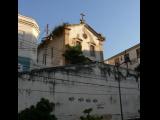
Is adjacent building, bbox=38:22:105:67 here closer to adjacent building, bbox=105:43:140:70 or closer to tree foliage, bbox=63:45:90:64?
tree foliage, bbox=63:45:90:64

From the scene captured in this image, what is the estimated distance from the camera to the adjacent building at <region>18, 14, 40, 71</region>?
87.2 feet

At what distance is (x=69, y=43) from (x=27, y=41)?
23.4ft

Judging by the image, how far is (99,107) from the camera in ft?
75.8

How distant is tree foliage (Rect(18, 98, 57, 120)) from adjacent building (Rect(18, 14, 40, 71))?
7871 millimetres

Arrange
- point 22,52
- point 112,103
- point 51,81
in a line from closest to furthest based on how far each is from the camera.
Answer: point 51,81
point 112,103
point 22,52

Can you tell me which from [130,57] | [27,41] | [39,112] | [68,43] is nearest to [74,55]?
[68,43]

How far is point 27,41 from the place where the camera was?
90.5 feet

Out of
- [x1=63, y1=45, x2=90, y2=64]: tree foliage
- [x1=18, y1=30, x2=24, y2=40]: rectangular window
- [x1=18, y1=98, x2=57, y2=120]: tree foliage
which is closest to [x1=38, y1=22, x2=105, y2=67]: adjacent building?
[x1=63, y1=45, x2=90, y2=64]: tree foliage

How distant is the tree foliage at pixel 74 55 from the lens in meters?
32.0

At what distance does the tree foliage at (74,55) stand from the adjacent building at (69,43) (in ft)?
2.01
